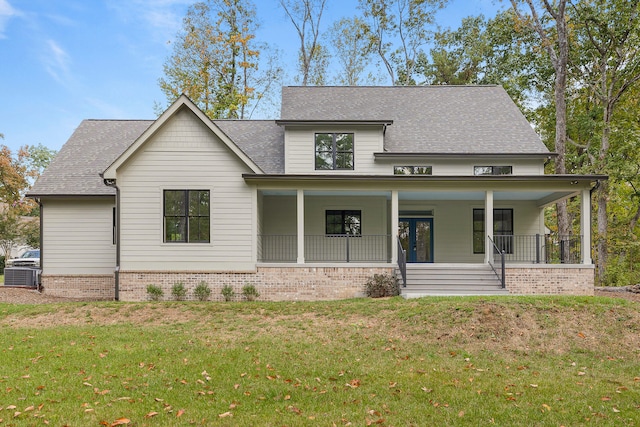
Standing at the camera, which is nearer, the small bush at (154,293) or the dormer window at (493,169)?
the small bush at (154,293)

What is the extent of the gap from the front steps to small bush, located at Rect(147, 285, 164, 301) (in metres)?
7.09

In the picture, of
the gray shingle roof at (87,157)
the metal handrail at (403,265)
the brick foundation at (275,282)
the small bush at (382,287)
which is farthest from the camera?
the gray shingle roof at (87,157)

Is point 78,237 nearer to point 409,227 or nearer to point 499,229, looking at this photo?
point 409,227

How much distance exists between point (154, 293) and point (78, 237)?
469 centimetres

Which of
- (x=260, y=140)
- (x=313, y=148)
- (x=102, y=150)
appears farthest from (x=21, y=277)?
(x=313, y=148)

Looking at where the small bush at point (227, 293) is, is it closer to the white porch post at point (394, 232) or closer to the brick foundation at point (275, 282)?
the brick foundation at point (275, 282)

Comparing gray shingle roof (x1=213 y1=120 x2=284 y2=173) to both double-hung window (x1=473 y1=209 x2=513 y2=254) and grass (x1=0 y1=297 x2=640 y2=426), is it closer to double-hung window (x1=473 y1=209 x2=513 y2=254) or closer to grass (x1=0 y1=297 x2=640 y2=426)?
grass (x1=0 y1=297 x2=640 y2=426)

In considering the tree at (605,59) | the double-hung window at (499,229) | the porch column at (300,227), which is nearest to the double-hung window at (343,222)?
the porch column at (300,227)

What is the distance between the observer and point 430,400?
5945mm

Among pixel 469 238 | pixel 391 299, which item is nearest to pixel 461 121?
pixel 469 238

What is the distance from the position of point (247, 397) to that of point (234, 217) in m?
9.42

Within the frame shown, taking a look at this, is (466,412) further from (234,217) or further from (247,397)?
(234,217)

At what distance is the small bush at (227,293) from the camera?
A: 14.6m

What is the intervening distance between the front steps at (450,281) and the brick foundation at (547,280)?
636 millimetres
